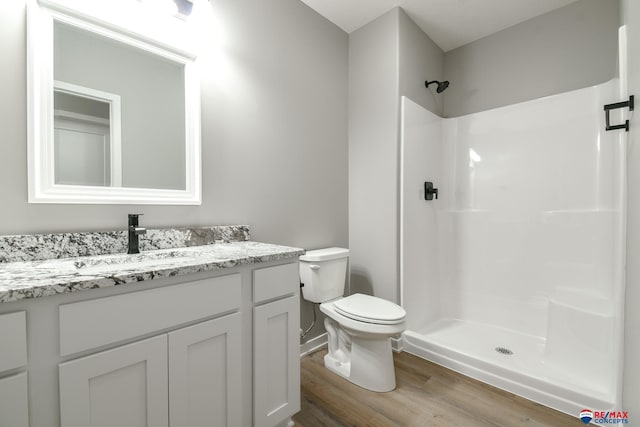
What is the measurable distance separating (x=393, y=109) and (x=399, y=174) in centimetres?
48

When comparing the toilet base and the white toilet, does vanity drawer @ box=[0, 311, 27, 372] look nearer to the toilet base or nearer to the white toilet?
the white toilet

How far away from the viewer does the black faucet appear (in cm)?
119

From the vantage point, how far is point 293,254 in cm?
127

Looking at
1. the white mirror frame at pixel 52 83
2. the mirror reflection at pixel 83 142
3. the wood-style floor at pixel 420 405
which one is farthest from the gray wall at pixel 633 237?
the mirror reflection at pixel 83 142

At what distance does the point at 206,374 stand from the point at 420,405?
1.17 metres

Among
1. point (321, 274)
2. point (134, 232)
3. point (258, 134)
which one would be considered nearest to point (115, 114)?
point (134, 232)

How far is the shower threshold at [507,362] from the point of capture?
1455 millimetres

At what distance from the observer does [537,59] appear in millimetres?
2148

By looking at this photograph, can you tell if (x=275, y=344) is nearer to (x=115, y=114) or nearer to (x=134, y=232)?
(x=134, y=232)

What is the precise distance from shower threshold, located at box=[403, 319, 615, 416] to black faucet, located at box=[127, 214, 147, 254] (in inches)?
73.0

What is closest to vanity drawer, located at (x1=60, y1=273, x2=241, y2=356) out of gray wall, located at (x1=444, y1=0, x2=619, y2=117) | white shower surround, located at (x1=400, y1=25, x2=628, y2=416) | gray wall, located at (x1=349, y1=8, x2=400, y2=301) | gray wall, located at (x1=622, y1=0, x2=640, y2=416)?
gray wall, located at (x1=349, y1=8, x2=400, y2=301)

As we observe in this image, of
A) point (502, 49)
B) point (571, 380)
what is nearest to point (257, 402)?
point (571, 380)

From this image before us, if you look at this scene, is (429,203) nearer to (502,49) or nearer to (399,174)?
(399,174)

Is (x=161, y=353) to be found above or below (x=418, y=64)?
below
